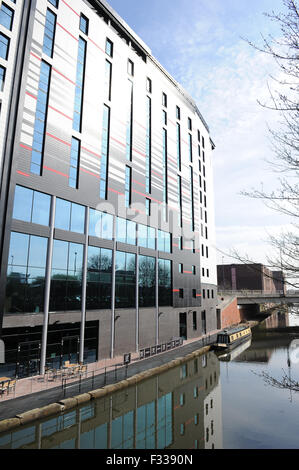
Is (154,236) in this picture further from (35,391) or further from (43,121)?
(35,391)

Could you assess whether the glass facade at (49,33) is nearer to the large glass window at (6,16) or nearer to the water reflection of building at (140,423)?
the large glass window at (6,16)

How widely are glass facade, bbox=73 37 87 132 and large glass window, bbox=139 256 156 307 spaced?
15583 mm

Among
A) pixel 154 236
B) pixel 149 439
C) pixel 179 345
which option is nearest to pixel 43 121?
pixel 154 236

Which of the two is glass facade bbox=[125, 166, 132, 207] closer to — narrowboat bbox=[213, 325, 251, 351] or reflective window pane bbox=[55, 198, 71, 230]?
reflective window pane bbox=[55, 198, 71, 230]

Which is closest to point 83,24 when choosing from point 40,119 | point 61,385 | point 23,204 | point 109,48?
point 109,48

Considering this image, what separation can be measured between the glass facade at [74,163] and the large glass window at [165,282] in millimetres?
15313

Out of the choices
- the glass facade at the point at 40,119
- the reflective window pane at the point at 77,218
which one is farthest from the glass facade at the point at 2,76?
the reflective window pane at the point at 77,218

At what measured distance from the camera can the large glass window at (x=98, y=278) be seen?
25.5m

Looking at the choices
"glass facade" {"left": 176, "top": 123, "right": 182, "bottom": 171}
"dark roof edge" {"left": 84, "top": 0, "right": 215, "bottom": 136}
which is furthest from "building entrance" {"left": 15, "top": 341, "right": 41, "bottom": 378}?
"dark roof edge" {"left": 84, "top": 0, "right": 215, "bottom": 136}

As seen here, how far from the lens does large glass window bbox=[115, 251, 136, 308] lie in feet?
93.7

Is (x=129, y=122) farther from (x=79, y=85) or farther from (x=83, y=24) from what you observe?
(x=83, y=24)

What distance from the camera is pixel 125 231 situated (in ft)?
99.1

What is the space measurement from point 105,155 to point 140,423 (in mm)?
23388

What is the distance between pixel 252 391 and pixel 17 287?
62.1ft
